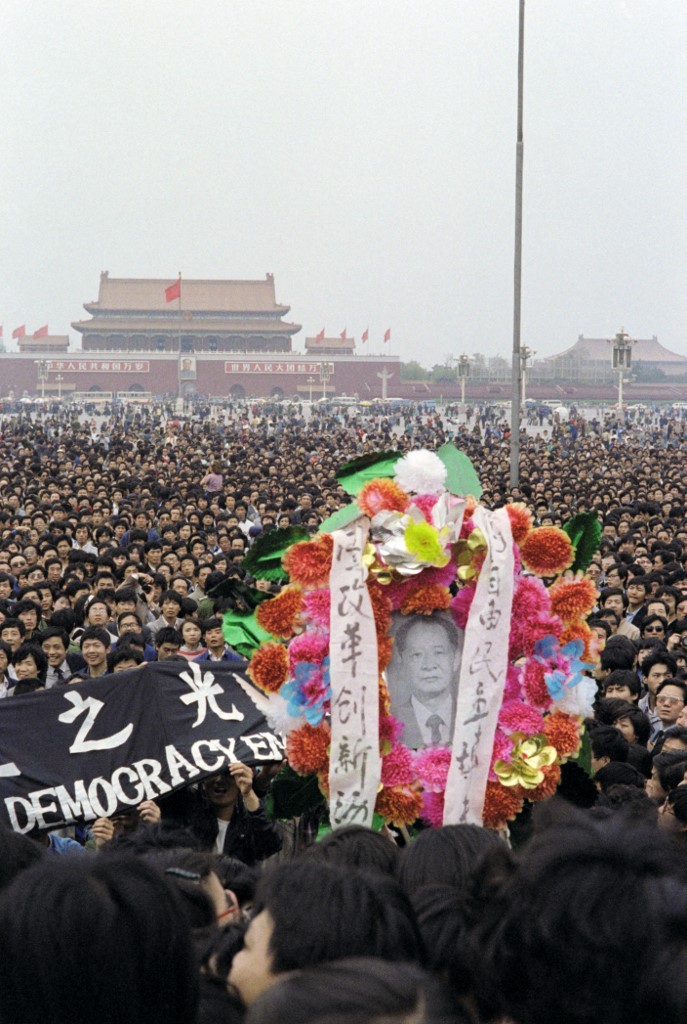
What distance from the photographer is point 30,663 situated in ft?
22.9

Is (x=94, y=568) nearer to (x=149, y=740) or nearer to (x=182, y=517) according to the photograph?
(x=182, y=517)

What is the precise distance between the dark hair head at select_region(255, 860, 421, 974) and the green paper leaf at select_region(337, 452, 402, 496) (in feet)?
7.80

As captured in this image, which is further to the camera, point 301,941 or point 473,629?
point 473,629

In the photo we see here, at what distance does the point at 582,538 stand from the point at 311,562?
0.94 metres

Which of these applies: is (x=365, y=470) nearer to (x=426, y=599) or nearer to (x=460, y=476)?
(x=460, y=476)

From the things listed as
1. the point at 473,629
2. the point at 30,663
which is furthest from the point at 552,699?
the point at 30,663

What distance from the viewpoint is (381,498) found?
15.0ft

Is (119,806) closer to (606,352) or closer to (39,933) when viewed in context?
(39,933)

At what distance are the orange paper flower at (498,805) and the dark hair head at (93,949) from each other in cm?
226

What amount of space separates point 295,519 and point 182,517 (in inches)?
44.5

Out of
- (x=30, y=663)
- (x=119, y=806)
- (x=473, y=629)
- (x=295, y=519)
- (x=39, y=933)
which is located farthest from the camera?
(x=295, y=519)

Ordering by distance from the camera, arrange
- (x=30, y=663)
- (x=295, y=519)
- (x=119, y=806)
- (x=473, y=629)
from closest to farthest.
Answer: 1. (x=473, y=629)
2. (x=119, y=806)
3. (x=30, y=663)
4. (x=295, y=519)

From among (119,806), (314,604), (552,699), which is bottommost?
(119,806)

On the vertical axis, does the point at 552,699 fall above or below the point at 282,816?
above
